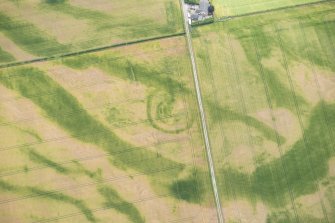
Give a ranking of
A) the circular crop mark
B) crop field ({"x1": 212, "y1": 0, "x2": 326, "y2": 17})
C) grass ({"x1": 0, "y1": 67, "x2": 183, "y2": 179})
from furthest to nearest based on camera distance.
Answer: crop field ({"x1": 212, "y1": 0, "x2": 326, "y2": 17}) < the circular crop mark < grass ({"x1": 0, "y1": 67, "x2": 183, "y2": 179})

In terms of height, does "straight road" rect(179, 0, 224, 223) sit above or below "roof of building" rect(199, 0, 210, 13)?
below

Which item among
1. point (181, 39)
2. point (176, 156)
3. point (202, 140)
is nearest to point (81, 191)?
point (176, 156)

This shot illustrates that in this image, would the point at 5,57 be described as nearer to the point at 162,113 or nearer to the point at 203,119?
the point at 162,113

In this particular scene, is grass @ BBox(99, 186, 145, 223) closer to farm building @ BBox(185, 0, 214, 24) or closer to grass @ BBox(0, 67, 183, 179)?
grass @ BBox(0, 67, 183, 179)

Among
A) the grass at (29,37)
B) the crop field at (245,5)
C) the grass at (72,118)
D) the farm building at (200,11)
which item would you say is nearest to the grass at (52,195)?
the grass at (72,118)

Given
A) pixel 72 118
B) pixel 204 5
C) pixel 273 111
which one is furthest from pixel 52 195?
pixel 204 5

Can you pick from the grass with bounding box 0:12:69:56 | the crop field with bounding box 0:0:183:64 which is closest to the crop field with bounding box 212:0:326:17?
the crop field with bounding box 0:0:183:64
